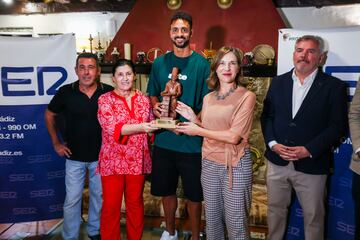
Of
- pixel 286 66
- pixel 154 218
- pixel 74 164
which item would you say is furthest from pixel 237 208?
pixel 154 218

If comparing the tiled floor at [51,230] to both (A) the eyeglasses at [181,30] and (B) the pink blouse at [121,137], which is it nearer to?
(B) the pink blouse at [121,137]

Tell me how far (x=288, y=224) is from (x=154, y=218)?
1360 millimetres

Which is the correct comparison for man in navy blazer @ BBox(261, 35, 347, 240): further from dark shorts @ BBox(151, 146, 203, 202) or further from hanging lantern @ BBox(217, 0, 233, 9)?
hanging lantern @ BBox(217, 0, 233, 9)

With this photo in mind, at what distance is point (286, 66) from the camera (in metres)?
2.48

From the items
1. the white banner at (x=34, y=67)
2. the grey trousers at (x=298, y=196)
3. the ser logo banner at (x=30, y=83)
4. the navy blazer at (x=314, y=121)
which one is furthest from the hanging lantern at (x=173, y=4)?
the grey trousers at (x=298, y=196)

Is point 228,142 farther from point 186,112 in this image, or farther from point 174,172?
point 174,172

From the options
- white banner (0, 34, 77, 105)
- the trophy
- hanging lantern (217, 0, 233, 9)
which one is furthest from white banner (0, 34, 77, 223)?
hanging lantern (217, 0, 233, 9)

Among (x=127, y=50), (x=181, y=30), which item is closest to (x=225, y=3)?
(x=127, y=50)

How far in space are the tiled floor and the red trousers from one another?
0.51 metres

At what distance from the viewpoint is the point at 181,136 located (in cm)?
232

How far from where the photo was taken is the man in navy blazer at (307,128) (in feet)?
6.84

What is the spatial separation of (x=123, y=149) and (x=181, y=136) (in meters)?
0.41

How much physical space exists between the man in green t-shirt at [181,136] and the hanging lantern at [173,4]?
2.70m

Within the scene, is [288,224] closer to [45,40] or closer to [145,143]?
[145,143]
